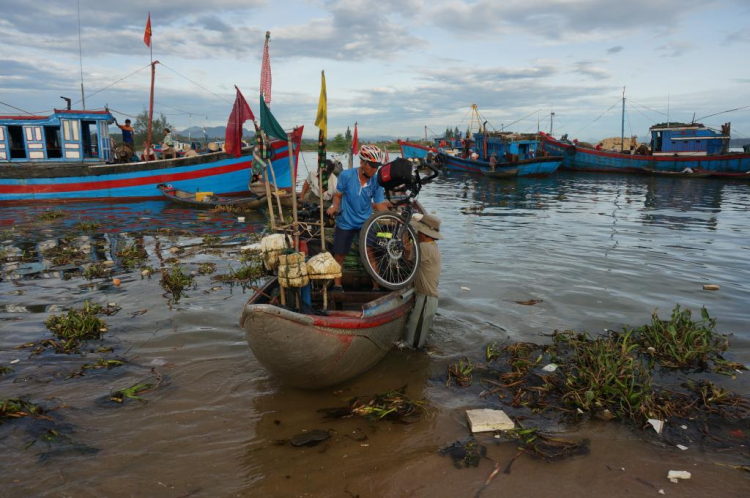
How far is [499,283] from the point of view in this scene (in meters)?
9.62

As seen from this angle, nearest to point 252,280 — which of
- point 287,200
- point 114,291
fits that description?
point 114,291

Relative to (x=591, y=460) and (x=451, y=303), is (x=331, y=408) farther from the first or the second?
(x=451, y=303)

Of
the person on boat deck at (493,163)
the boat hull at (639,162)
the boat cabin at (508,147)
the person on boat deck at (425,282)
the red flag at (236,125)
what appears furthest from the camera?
the boat cabin at (508,147)

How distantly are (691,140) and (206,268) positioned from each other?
38.7 metres

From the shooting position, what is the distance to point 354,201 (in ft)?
20.3

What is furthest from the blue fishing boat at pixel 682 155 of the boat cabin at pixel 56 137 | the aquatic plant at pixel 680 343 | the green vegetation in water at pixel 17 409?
the green vegetation in water at pixel 17 409

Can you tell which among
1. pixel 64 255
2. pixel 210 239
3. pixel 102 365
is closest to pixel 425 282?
pixel 102 365

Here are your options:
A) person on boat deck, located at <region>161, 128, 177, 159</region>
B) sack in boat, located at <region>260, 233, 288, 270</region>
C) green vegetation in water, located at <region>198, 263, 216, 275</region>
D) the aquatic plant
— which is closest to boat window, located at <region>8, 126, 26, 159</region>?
person on boat deck, located at <region>161, 128, 177, 159</region>

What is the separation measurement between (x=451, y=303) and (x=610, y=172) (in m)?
36.6

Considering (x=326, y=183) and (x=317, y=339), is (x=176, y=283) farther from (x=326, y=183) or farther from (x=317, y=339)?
(x=317, y=339)

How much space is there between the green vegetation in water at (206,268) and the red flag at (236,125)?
12.9 feet

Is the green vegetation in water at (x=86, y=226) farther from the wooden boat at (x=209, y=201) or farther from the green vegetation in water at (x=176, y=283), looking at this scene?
the green vegetation in water at (x=176, y=283)

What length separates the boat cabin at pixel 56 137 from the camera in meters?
20.8

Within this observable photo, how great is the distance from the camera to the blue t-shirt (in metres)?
6.17
